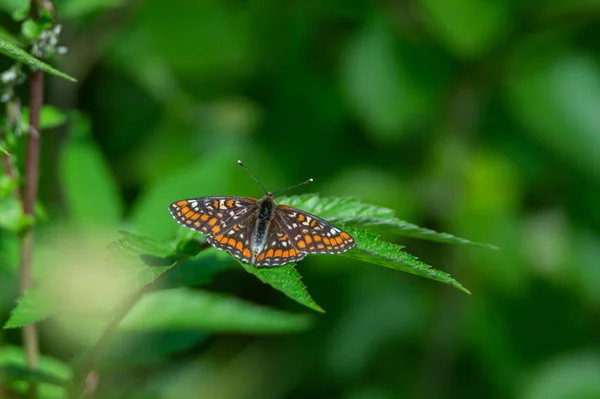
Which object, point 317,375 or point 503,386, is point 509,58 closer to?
point 503,386

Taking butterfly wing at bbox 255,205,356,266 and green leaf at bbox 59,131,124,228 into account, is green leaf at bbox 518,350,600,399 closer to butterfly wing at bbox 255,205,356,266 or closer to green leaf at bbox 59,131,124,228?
butterfly wing at bbox 255,205,356,266

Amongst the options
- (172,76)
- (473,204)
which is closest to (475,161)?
(473,204)

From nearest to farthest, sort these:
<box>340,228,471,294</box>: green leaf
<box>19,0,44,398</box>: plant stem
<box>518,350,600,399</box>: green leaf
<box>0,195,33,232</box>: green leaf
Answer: <box>340,228,471,294</box>: green leaf
<box>19,0,44,398</box>: plant stem
<box>0,195,33,232</box>: green leaf
<box>518,350,600,399</box>: green leaf

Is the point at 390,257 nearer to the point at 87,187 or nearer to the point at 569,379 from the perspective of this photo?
the point at 87,187

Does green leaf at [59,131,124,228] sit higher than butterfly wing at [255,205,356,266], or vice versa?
butterfly wing at [255,205,356,266]

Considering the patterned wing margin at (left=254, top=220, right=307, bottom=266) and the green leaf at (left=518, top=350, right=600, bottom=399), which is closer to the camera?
the patterned wing margin at (left=254, top=220, right=307, bottom=266)

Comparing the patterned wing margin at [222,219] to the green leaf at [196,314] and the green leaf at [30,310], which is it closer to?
the green leaf at [196,314]

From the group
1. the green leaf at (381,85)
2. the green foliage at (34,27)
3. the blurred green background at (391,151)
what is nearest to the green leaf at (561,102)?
the blurred green background at (391,151)

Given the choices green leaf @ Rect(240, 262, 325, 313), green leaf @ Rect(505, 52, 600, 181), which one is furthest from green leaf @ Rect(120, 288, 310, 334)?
green leaf @ Rect(505, 52, 600, 181)
